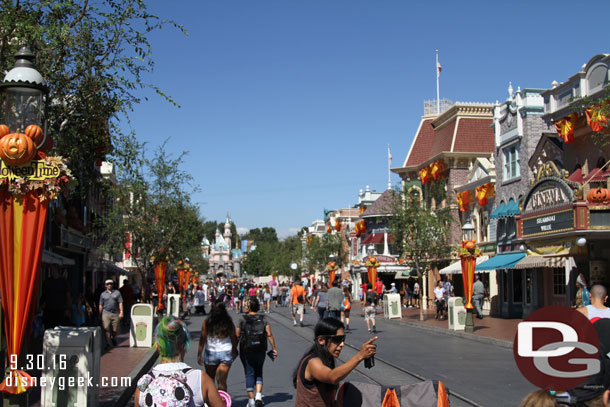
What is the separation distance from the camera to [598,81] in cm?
2433

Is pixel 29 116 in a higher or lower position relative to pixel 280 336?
higher

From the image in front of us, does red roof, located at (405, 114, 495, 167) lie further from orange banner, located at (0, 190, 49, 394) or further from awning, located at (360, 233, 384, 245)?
orange banner, located at (0, 190, 49, 394)

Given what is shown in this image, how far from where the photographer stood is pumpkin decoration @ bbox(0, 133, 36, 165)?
6.64 metres

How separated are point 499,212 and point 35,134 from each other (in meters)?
27.9

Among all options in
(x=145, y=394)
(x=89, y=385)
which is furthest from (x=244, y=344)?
(x=145, y=394)

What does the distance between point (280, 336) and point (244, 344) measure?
12894mm

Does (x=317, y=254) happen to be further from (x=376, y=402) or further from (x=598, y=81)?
(x=376, y=402)

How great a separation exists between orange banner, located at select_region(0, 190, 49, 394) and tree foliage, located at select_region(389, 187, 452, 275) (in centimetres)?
2582

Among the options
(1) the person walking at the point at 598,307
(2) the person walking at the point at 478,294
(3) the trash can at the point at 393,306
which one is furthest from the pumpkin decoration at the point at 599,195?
(1) the person walking at the point at 598,307

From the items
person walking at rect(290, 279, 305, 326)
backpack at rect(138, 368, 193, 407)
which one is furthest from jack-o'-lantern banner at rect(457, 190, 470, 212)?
backpack at rect(138, 368, 193, 407)

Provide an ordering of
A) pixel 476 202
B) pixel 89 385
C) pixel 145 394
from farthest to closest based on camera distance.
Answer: pixel 476 202 < pixel 89 385 < pixel 145 394

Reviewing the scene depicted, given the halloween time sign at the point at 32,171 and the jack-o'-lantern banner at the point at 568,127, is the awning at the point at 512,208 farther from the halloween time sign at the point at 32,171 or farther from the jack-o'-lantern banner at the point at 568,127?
the halloween time sign at the point at 32,171

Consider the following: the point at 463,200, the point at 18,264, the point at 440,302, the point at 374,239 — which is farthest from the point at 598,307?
the point at 374,239

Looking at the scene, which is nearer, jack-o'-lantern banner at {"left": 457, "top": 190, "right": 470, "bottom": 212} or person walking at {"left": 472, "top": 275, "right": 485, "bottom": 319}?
person walking at {"left": 472, "top": 275, "right": 485, "bottom": 319}
